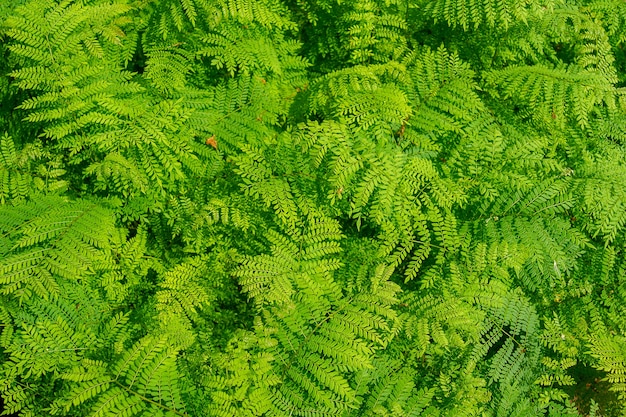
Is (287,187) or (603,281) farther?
(603,281)

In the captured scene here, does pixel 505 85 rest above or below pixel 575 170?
above

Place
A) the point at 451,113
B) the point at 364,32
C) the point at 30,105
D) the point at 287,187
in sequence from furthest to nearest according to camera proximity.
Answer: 1. the point at 364,32
2. the point at 451,113
3. the point at 287,187
4. the point at 30,105

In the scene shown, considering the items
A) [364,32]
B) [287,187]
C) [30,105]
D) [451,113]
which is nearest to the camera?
[30,105]

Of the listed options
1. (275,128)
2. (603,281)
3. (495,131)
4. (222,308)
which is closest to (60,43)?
(275,128)

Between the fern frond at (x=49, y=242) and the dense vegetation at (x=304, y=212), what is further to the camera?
the dense vegetation at (x=304, y=212)

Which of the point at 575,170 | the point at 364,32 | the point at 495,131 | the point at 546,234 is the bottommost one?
the point at 546,234

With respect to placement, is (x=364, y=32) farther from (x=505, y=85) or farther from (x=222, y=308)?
(x=222, y=308)

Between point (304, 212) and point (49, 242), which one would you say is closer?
point (49, 242)

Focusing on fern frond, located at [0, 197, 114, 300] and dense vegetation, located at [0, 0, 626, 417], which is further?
dense vegetation, located at [0, 0, 626, 417]
